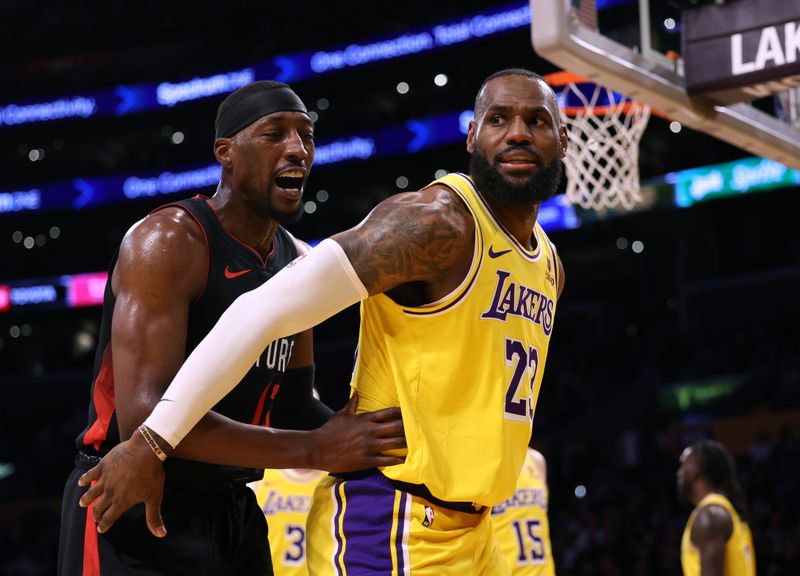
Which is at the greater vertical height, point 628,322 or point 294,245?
point 628,322

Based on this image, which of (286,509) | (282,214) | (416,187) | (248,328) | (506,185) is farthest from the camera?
(416,187)

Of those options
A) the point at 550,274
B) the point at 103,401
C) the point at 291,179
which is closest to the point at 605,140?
the point at 550,274

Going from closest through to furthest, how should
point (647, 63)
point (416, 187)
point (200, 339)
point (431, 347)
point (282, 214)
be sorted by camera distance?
point (431, 347)
point (200, 339)
point (282, 214)
point (647, 63)
point (416, 187)

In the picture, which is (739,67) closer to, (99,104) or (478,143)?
(478,143)

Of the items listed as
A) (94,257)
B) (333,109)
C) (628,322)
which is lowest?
(628,322)

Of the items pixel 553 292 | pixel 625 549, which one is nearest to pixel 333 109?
pixel 625 549

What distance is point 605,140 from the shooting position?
22.5 feet

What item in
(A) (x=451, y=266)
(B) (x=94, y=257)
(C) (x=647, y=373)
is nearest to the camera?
(A) (x=451, y=266)

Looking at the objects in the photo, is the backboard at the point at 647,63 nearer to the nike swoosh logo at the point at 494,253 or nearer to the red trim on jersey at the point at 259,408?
the nike swoosh logo at the point at 494,253

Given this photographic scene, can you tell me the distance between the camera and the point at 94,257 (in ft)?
84.7

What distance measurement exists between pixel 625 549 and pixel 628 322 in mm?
9016

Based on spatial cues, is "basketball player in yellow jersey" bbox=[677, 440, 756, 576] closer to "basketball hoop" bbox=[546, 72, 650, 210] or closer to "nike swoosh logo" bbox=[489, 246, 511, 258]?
"basketball hoop" bbox=[546, 72, 650, 210]

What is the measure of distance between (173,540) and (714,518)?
4.52 meters

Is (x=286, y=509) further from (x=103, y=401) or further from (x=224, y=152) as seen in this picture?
(x=224, y=152)
